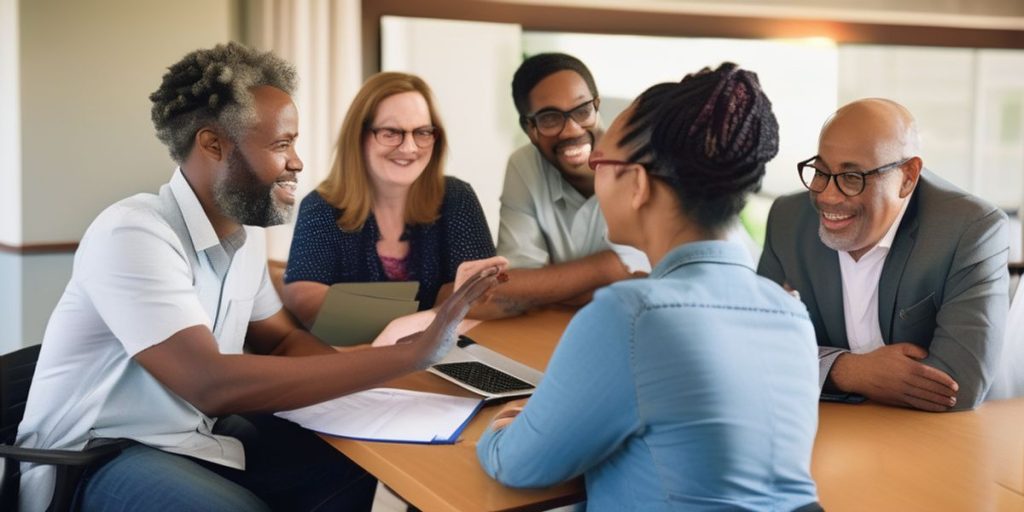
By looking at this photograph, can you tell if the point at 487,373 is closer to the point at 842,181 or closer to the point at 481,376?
the point at 481,376

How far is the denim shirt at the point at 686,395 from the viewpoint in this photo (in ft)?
4.25

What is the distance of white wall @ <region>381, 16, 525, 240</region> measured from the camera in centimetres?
479

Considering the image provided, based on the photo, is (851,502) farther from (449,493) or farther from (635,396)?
(449,493)

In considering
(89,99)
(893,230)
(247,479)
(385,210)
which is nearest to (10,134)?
(89,99)

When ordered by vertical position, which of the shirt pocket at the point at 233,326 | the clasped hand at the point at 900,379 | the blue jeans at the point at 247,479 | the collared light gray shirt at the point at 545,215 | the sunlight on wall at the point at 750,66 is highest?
the sunlight on wall at the point at 750,66

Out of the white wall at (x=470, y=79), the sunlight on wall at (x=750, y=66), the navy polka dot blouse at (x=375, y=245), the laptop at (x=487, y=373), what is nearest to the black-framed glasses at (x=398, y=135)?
the navy polka dot blouse at (x=375, y=245)

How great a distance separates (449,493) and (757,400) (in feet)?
1.58

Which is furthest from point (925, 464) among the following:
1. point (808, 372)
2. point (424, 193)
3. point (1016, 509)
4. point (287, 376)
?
point (424, 193)

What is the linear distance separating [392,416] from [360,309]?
0.72 meters

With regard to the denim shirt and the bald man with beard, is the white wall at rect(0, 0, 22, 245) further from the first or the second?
the denim shirt

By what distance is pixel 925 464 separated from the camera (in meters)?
1.68

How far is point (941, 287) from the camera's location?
2.11 metres

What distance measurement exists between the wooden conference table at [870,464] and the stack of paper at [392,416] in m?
0.03

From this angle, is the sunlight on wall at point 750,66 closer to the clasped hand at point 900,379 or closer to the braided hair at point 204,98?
the braided hair at point 204,98
